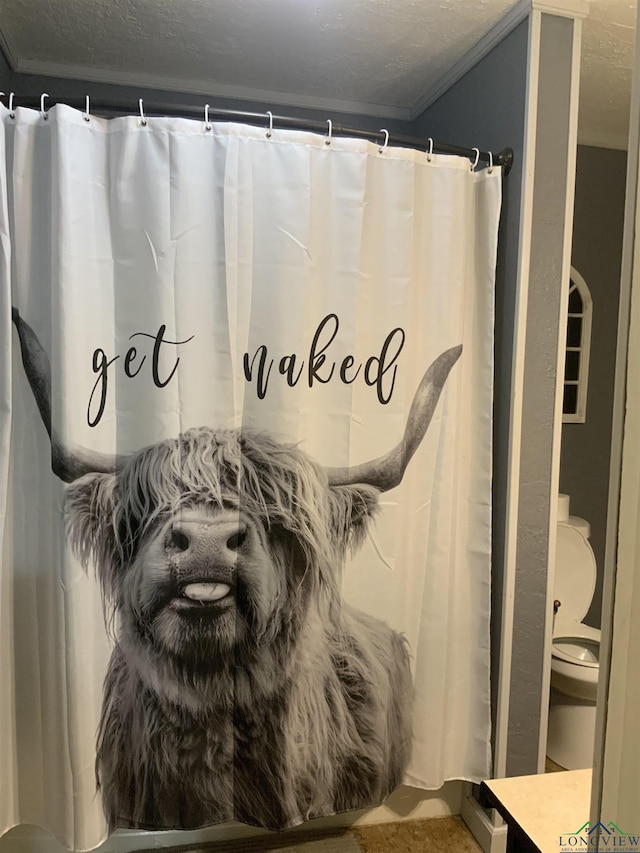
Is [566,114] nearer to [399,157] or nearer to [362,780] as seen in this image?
[399,157]

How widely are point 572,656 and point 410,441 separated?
1.04 m

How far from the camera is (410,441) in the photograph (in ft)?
5.29

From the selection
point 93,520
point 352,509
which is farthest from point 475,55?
point 93,520

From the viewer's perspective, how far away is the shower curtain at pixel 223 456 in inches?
55.1

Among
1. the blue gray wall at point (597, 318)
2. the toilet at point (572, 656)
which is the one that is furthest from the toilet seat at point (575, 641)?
the blue gray wall at point (597, 318)

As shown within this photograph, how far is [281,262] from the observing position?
1474 mm

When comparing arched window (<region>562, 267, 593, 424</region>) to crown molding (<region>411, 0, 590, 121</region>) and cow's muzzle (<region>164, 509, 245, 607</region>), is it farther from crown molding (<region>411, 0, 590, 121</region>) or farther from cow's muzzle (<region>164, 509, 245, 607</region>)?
cow's muzzle (<region>164, 509, 245, 607</region>)

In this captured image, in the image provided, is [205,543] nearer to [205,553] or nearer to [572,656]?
[205,553]

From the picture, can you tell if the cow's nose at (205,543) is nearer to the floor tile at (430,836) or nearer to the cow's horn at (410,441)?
the cow's horn at (410,441)

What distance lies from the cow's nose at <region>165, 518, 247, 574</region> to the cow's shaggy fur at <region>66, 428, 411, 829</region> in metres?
0.01

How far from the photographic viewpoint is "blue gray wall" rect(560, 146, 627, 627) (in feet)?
7.98

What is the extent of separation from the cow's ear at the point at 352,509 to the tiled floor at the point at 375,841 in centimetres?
90

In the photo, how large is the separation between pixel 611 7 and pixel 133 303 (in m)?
1.40

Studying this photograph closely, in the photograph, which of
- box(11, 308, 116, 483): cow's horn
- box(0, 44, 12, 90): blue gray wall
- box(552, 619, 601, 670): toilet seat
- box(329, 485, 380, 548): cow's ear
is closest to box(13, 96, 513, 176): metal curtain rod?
box(11, 308, 116, 483): cow's horn
